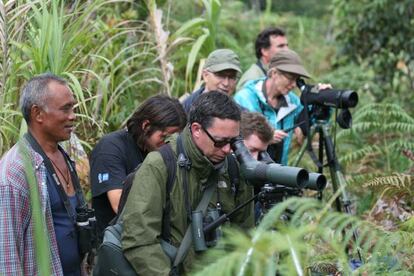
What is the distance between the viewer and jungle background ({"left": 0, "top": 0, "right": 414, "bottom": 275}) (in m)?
2.34

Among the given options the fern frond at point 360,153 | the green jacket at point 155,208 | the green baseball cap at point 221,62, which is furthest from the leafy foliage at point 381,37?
the green jacket at point 155,208

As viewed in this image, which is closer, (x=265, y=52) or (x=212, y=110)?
(x=212, y=110)

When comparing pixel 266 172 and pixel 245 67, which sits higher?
pixel 266 172

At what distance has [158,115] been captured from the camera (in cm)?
402

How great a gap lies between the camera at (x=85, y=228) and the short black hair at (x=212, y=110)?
600 millimetres

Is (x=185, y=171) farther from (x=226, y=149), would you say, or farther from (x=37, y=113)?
(x=37, y=113)

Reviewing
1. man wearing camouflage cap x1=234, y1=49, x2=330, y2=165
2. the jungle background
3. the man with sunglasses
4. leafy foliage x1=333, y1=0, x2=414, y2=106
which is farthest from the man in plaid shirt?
leafy foliage x1=333, y1=0, x2=414, y2=106

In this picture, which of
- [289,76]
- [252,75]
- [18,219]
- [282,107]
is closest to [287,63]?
[289,76]

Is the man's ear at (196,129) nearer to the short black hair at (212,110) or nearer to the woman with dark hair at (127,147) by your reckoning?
the short black hair at (212,110)

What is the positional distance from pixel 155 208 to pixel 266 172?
18.7 inches

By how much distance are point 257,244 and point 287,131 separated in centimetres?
353

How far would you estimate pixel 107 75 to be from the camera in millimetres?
5590

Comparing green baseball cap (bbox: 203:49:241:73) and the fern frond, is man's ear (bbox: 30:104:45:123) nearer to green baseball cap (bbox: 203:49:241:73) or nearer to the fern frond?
green baseball cap (bbox: 203:49:241:73)

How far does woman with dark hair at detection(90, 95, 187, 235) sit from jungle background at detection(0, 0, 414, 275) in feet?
1.27
